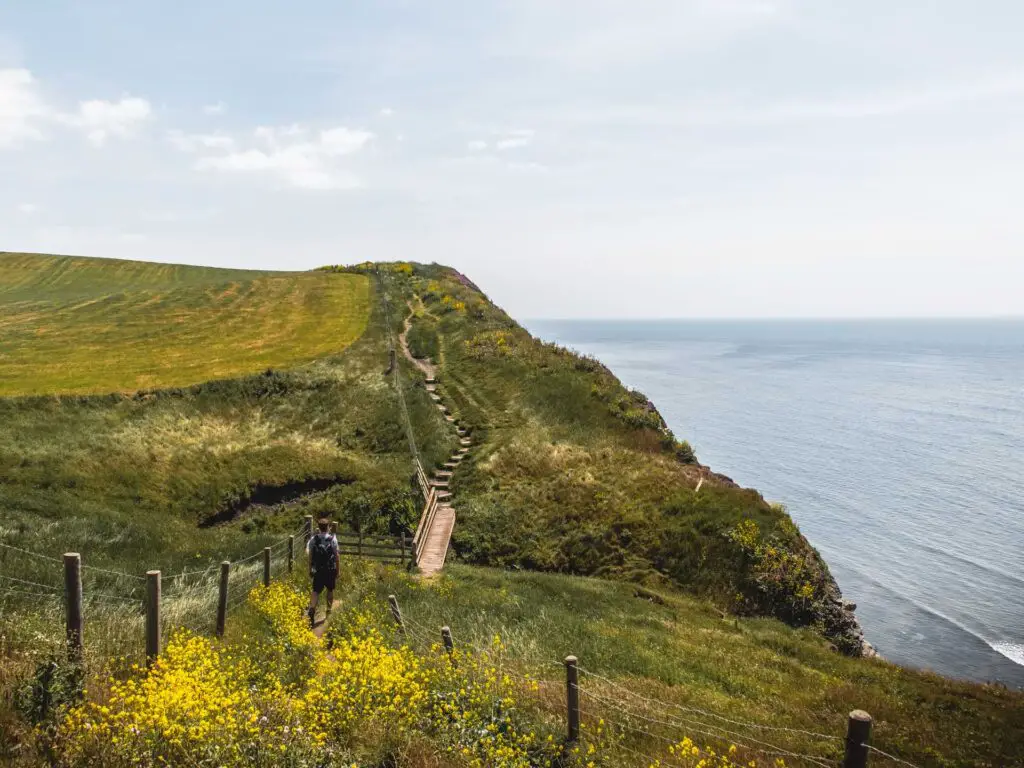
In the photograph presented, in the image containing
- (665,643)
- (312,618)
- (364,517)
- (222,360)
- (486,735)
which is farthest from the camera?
(222,360)

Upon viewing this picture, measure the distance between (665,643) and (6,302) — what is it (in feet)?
245

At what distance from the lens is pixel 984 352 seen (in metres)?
191

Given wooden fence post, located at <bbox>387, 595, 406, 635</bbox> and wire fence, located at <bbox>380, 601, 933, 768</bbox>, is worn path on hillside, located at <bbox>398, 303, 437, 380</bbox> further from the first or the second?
wire fence, located at <bbox>380, 601, 933, 768</bbox>

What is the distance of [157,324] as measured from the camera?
→ 53.7 meters

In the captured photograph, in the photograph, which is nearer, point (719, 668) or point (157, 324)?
point (719, 668)

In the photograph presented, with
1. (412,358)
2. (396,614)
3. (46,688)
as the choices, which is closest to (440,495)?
(396,614)

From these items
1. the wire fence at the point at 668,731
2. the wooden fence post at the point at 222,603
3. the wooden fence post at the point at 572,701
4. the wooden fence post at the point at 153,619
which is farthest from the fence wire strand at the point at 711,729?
the wooden fence post at the point at 222,603

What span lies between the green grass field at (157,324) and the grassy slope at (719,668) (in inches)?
1147

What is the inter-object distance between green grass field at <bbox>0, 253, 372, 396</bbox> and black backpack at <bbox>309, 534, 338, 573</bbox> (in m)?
27.7

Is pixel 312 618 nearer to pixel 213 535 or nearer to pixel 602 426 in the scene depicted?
pixel 213 535

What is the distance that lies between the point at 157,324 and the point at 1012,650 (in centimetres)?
6135

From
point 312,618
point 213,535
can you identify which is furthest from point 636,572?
point 213,535

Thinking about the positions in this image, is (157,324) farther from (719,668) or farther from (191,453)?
(719,668)

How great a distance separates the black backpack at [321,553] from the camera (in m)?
15.3
